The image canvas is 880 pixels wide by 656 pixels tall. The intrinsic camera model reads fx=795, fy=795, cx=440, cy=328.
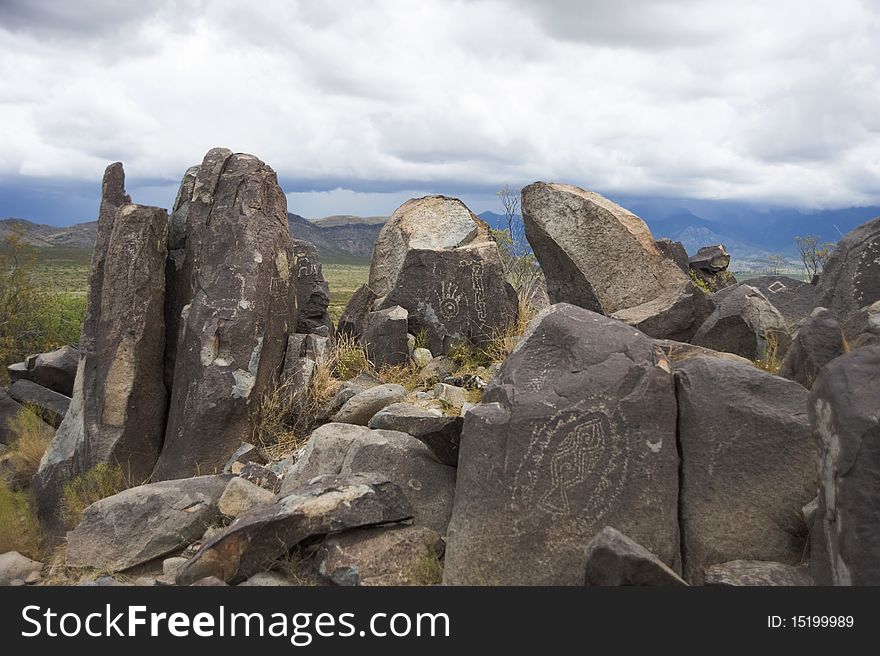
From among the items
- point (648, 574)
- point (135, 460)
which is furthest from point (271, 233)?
point (648, 574)

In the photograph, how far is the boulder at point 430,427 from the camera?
703cm

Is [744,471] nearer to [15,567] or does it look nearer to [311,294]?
[15,567]

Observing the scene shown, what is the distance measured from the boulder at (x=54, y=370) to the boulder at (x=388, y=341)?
5.74m

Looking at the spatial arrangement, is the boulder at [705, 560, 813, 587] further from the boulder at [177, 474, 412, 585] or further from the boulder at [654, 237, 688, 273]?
the boulder at [654, 237, 688, 273]

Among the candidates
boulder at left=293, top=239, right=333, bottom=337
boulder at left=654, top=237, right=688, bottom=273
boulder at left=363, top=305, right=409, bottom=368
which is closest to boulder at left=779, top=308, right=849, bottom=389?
boulder at left=363, top=305, right=409, bottom=368

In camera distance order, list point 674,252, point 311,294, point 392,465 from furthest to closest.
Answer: point 674,252 → point 311,294 → point 392,465

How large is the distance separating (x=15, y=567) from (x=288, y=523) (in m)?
3.53

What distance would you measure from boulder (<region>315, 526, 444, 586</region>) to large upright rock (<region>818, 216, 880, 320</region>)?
6.81 meters

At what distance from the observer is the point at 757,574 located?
218 inches

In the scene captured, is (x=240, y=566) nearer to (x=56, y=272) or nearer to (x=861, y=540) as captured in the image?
(x=861, y=540)

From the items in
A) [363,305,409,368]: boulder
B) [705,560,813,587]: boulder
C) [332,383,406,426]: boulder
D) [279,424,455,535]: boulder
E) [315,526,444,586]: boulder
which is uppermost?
[363,305,409,368]: boulder

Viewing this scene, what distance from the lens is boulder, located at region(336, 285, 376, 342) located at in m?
12.8

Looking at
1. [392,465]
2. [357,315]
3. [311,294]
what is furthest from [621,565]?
[311,294]

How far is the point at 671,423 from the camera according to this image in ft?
20.0
